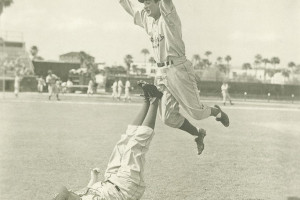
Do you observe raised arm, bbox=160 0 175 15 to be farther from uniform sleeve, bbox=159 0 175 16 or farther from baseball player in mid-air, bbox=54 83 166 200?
baseball player in mid-air, bbox=54 83 166 200

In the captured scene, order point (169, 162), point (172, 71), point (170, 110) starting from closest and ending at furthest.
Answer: point (172, 71)
point (170, 110)
point (169, 162)

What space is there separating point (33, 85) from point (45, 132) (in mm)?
23145

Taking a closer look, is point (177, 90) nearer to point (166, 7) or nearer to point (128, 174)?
point (166, 7)

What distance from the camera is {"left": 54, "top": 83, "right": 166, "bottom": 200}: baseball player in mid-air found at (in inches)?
140

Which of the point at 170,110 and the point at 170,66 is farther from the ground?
the point at 170,66

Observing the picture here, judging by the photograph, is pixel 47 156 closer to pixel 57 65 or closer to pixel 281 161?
pixel 281 161

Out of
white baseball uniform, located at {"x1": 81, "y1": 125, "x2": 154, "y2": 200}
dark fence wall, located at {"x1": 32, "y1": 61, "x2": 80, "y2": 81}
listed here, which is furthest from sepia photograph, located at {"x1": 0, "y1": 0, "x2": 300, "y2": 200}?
dark fence wall, located at {"x1": 32, "y1": 61, "x2": 80, "y2": 81}

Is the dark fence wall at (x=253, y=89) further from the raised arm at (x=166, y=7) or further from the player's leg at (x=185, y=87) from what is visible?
the raised arm at (x=166, y=7)

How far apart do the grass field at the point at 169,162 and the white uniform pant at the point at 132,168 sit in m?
1.05

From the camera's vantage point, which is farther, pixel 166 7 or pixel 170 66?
pixel 170 66

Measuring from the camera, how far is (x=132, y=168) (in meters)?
3.64

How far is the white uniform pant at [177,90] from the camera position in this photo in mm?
4648

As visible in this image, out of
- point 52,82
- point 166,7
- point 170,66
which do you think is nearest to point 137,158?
point 170,66

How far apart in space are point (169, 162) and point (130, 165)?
311cm
